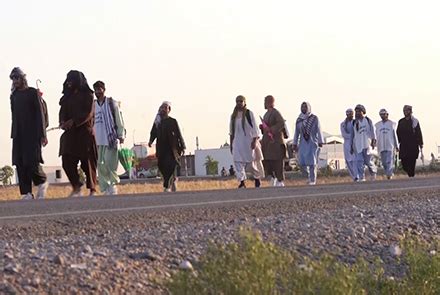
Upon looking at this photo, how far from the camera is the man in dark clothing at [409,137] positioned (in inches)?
912

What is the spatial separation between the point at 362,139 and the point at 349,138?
42 centimetres

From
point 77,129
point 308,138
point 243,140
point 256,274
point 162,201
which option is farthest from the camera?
point 308,138

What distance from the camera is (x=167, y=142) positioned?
17.9 m

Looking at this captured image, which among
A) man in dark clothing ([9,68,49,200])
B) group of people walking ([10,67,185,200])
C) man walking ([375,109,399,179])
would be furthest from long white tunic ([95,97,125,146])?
man walking ([375,109,399,179])

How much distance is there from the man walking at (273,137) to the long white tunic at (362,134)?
360 cm

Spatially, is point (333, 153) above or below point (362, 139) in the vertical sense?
above

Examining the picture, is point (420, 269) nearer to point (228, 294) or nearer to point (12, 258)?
point (228, 294)

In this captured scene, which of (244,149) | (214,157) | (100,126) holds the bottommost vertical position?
(244,149)

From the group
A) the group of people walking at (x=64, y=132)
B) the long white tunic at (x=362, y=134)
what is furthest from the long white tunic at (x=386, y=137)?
the group of people walking at (x=64, y=132)

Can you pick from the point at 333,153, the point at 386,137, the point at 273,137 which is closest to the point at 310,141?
the point at 273,137

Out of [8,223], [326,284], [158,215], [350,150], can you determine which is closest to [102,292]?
[326,284]

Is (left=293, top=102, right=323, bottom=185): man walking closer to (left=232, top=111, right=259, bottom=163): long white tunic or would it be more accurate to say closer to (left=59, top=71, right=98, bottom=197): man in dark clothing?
(left=232, top=111, right=259, bottom=163): long white tunic

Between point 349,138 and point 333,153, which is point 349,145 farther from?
point 333,153

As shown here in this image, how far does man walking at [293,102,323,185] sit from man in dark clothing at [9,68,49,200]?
7.23 metres
